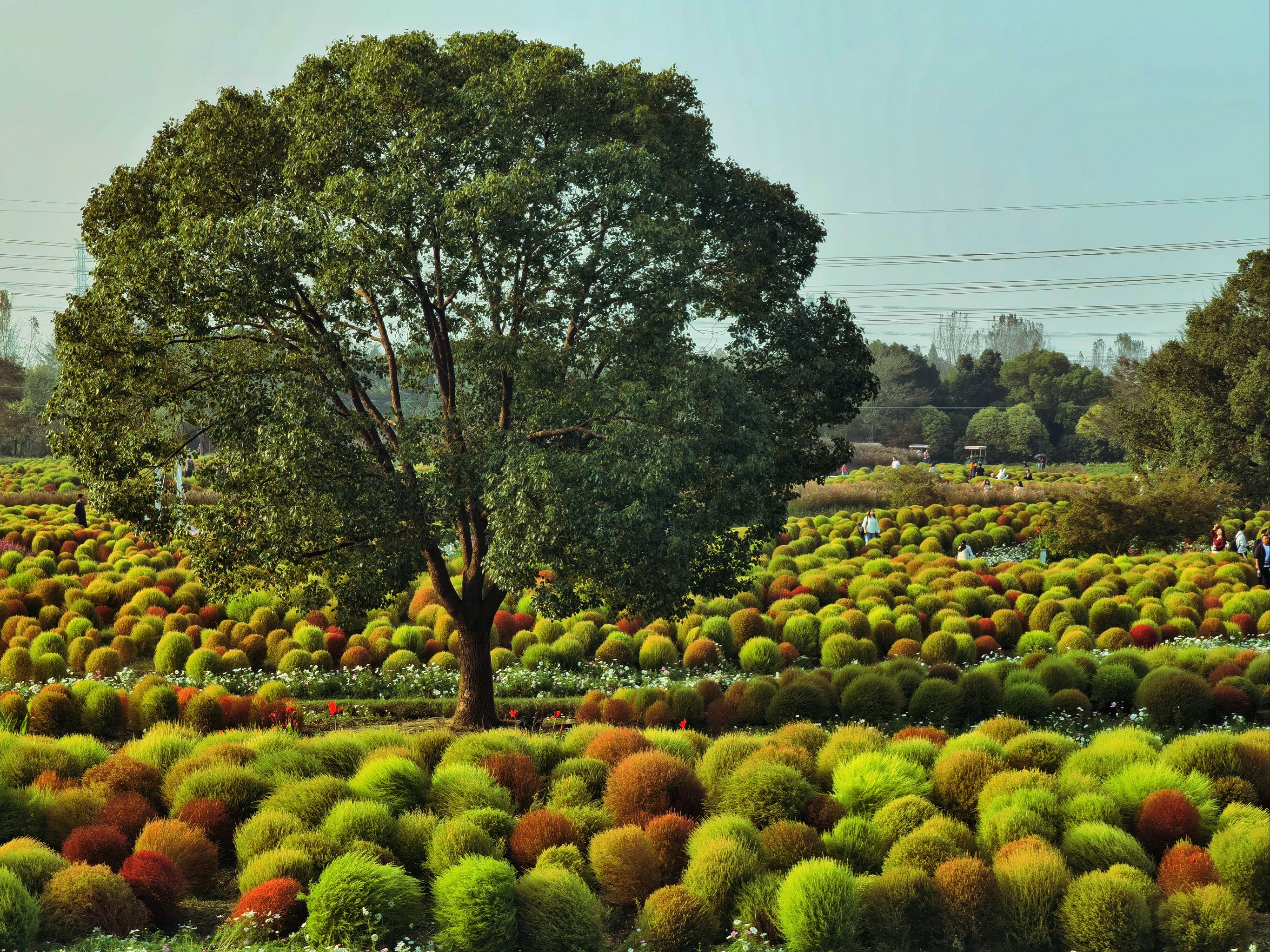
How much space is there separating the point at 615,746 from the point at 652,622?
872 cm

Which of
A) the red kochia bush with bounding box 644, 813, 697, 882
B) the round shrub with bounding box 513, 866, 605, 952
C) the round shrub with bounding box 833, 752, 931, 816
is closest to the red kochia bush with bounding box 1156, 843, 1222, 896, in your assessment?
the round shrub with bounding box 833, 752, 931, 816

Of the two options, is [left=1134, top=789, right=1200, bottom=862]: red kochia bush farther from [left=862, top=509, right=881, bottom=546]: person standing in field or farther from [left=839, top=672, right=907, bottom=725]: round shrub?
[left=862, top=509, right=881, bottom=546]: person standing in field

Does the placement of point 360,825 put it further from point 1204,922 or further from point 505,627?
point 505,627

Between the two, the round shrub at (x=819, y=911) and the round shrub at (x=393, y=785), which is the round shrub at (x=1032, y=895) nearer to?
the round shrub at (x=819, y=911)

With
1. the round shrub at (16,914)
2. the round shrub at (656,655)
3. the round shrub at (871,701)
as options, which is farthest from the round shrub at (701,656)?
the round shrub at (16,914)

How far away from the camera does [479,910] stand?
7.71 m

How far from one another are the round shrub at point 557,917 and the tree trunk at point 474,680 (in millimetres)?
7389

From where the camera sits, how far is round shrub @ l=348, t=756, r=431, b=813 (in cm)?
1006

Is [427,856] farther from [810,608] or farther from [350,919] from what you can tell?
[810,608]

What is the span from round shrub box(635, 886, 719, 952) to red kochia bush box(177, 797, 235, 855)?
4191mm

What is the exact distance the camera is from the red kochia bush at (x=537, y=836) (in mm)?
9070

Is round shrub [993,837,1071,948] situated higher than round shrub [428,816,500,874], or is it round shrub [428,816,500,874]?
round shrub [428,816,500,874]

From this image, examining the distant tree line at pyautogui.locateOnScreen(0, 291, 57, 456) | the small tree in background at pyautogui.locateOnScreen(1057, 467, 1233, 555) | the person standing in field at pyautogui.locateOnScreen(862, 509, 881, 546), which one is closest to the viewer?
the small tree in background at pyautogui.locateOnScreen(1057, 467, 1233, 555)

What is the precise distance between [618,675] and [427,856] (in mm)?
9418
